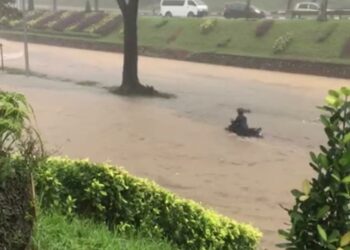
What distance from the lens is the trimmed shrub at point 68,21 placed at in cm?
4547

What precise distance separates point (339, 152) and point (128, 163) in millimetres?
10400

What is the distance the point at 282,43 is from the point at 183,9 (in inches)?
669

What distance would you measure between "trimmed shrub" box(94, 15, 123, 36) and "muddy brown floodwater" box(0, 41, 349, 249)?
12.8 metres

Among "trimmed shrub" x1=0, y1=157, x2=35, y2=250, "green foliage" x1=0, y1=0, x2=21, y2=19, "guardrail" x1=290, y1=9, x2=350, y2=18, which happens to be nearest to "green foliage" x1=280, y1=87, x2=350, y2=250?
"trimmed shrub" x1=0, y1=157, x2=35, y2=250

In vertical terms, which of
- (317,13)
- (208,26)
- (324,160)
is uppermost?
(324,160)

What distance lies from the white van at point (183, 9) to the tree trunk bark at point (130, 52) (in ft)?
77.9

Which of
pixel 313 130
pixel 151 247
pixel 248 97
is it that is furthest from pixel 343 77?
pixel 151 247

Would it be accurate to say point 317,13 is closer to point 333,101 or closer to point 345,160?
point 333,101

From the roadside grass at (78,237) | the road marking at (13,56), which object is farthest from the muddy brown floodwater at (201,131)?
the road marking at (13,56)

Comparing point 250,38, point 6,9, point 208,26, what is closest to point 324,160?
point 6,9

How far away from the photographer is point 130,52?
76.0ft

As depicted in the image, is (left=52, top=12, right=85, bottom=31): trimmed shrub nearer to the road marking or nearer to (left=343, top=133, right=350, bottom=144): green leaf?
the road marking

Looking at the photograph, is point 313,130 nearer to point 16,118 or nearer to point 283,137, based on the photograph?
point 283,137

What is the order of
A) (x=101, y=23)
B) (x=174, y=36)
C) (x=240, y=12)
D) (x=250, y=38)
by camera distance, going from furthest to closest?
(x=101, y=23) → (x=240, y=12) → (x=174, y=36) → (x=250, y=38)
